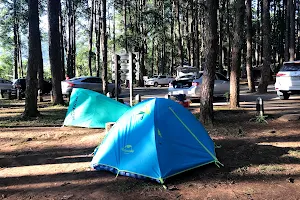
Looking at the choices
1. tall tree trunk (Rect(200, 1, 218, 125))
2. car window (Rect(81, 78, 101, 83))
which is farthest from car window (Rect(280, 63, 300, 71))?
car window (Rect(81, 78, 101, 83))

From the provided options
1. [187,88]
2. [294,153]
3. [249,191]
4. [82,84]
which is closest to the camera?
[249,191]

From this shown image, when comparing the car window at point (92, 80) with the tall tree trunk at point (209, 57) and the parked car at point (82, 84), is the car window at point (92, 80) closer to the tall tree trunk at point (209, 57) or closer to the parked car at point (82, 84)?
the parked car at point (82, 84)

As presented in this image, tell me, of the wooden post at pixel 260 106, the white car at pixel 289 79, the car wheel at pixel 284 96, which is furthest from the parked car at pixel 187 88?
the wooden post at pixel 260 106

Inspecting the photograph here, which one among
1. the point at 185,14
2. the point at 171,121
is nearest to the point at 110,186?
the point at 171,121

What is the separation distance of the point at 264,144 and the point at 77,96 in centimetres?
586

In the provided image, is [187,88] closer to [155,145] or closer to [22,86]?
[155,145]

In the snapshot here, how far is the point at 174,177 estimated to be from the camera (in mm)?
5145

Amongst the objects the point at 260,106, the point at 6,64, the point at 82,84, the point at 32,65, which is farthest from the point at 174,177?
the point at 6,64

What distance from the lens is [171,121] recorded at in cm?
565

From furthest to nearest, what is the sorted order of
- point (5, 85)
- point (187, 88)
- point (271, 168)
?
point (5, 85) → point (187, 88) → point (271, 168)

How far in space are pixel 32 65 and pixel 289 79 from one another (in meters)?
10.4

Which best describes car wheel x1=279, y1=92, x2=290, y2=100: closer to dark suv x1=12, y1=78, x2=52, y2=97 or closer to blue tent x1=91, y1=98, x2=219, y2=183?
blue tent x1=91, y1=98, x2=219, y2=183

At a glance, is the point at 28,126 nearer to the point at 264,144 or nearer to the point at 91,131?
the point at 91,131

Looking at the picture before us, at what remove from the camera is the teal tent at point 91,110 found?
9.92 metres
